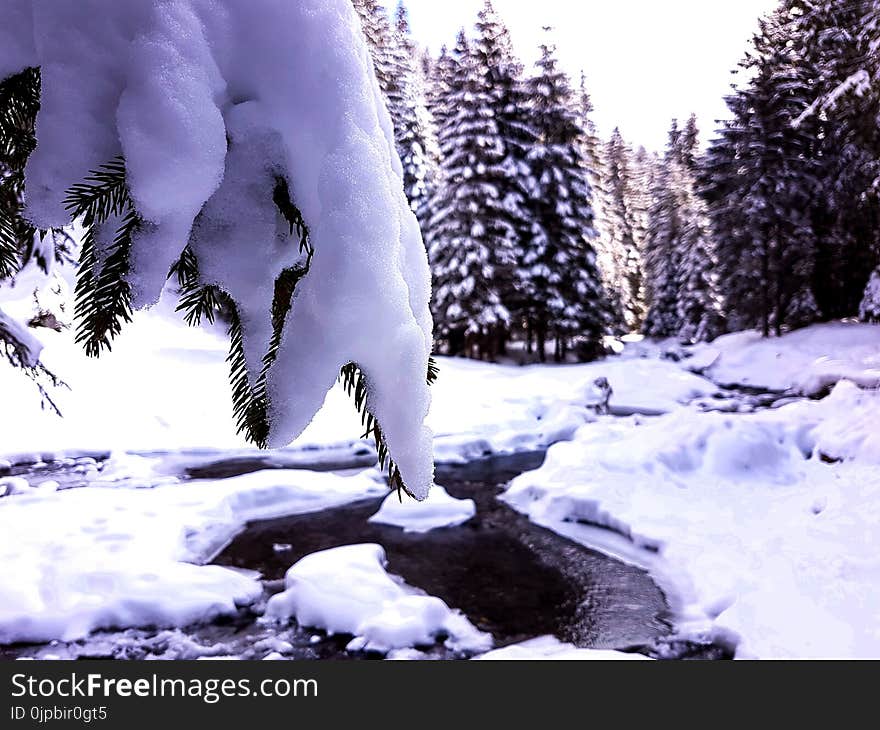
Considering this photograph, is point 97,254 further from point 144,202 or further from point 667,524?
point 667,524

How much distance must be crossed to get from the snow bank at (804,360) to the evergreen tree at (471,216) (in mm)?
8347

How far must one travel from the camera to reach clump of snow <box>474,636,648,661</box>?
4.57m

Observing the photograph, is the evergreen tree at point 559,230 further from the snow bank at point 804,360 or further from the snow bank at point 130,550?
the snow bank at point 130,550

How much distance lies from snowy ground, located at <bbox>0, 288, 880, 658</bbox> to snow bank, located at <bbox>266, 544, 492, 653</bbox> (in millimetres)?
41

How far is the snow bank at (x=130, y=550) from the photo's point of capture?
17.6 ft

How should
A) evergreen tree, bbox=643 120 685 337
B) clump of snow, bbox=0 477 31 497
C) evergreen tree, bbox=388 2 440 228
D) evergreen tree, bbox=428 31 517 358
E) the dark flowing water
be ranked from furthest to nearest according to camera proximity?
evergreen tree, bbox=643 120 685 337 < evergreen tree, bbox=388 2 440 228 < evergreen tree, bbox=428 31 517 358 < clump of snow, bbox=0 477 31 497 < the dark flowing water

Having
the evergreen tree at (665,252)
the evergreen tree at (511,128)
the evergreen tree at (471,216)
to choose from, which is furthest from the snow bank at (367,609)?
the evergreen tree at (665,252)

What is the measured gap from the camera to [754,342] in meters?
23.9

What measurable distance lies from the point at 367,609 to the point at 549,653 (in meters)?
1.70

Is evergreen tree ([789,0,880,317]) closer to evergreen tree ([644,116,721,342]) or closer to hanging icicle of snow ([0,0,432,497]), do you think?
evergreen tree ([644,116,721,342])

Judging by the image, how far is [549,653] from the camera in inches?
193

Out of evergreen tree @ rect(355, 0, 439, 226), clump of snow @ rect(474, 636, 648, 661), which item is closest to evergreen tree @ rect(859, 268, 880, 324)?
evergreen tree @ rect(355, 0, 439, 226)

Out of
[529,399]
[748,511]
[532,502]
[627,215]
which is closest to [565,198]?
[529,399]

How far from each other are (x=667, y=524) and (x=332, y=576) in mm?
4199
